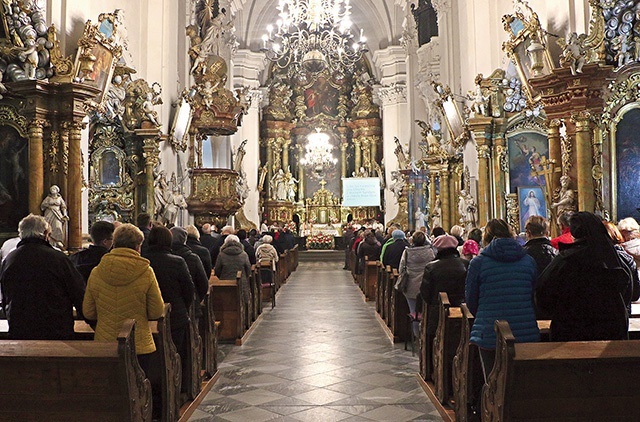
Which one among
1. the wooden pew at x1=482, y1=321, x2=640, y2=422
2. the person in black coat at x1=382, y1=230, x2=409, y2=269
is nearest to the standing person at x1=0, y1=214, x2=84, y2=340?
the wooden pew at x1=482, y1=321, x2=640, y2=422

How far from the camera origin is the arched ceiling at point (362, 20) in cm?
2916

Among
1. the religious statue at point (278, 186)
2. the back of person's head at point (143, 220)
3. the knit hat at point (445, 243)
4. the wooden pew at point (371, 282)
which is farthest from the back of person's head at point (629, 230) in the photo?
the religious statue at point (278, 186)

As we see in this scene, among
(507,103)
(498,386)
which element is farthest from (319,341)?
(507,103)

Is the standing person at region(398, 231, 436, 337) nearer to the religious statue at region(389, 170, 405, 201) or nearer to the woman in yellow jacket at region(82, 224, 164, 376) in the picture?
the woman in yellow jacket at region(82, 224, 164, 376)

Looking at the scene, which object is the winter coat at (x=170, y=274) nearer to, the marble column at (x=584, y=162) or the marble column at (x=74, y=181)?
the marble column at (x=74, y=181)

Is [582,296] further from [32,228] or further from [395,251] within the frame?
[395,251]

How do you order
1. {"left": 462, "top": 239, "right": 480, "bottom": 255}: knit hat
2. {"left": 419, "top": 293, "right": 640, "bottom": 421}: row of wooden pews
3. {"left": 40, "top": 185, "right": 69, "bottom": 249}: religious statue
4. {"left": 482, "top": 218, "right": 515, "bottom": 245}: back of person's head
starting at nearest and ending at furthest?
{"left": 419, "top": 293, "right": 640, "bottom": 421}: row of wooden pews
{"left": 482, "top": 218, "right": 515, "bottom": 245}: back of person's head
{"left": 462, "top": 239, "right": 480, "bottom": 255}: knit hat
{"left": 40, "top": 185, "right": 69, "bottom": 249}: religious statue

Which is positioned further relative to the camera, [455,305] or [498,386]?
[455,305]

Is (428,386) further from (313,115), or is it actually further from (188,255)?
(313,115)

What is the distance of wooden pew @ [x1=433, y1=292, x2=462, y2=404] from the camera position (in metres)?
4.89

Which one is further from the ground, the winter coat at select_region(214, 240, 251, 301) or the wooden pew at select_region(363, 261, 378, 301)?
the winter coat at select_region(214, 240, 251, 301)

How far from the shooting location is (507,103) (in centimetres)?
1273

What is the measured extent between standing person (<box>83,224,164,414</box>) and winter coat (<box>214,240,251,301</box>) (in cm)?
482

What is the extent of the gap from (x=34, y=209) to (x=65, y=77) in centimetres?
183
